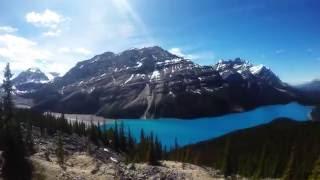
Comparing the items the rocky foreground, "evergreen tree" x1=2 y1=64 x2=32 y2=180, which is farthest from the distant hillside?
"evergreen tree" x1=2 y1=64 x2=32 y2=180

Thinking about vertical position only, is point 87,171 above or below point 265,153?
above

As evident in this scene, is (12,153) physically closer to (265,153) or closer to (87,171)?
(87,171)

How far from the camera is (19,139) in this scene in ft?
163

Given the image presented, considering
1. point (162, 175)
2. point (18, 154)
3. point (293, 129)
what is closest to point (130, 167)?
point (162, 175)

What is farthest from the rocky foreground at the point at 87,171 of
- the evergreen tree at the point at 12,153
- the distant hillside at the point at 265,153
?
the distant hillside at the point at 265,153

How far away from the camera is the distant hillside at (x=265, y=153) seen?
9812 cm

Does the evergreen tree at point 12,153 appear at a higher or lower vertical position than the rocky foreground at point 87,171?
higher

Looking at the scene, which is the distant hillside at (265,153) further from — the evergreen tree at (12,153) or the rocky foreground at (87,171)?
the evergreen tree at (12,153)

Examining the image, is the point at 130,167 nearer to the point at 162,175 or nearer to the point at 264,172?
the point at 162,175

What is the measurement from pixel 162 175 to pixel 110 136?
76846mm

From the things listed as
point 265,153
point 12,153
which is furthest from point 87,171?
point 265,153

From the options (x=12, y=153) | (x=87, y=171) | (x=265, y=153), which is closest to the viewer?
(x=12, y=153)

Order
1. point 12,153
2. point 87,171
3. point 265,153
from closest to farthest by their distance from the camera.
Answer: point 12,153
point 87,171
point 265,153

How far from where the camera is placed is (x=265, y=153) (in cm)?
12788
